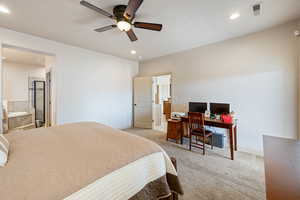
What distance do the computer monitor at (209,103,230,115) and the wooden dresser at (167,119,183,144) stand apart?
837 millimetres

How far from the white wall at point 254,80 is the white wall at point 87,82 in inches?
95.7

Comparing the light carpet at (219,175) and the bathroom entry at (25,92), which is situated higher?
the bathroom entry at (25,92)

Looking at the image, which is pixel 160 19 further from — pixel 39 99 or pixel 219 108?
pixel 39 99

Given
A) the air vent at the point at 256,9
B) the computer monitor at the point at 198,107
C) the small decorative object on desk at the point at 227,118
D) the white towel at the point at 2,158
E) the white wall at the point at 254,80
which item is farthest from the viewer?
the computer monitor at the point at 198,107

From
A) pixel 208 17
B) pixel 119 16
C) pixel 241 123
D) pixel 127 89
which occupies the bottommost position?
pixel 241 123

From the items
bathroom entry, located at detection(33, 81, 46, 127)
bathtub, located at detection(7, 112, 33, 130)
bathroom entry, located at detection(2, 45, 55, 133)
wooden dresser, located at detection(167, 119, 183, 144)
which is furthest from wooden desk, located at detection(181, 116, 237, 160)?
bathtub, located at detection(7, 112, 33, 130)

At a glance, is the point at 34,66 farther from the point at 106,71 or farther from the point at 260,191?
the point at 260,191

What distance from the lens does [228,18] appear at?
2.37 m

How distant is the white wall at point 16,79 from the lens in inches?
196

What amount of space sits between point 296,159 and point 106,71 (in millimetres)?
4453

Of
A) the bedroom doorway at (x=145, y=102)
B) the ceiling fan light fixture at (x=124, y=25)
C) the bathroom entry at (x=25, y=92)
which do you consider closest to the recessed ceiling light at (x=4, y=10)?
the ceiling fan light fixture at (x=124, y=25)

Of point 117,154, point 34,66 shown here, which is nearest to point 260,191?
point 117,154

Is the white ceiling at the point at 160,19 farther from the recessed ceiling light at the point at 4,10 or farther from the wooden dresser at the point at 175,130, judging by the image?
the wooden dresser at the point at 175,130

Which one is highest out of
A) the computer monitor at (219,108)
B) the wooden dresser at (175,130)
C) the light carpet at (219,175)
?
the computer monitor at (219,108)
